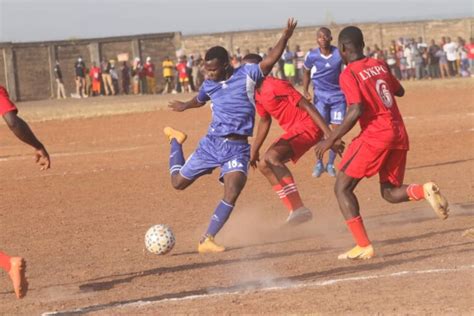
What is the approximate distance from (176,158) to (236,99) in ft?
4.04

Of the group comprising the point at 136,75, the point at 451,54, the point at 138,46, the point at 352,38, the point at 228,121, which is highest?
the point at 352,38

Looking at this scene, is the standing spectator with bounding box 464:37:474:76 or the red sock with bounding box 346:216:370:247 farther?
the standing spectator with bounding box 464:37:474:76

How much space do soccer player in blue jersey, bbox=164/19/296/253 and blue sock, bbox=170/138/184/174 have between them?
1.04ft

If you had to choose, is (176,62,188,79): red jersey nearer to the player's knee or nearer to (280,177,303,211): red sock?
the player's knee

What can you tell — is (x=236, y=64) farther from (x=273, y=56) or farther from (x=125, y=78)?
(x=273, y=56)

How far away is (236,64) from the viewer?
144 feet

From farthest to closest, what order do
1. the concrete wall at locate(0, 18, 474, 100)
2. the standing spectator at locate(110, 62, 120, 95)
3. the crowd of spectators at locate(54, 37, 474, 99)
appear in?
1. the concrete wall at locate(0, 18, 474, 100)
2. the standing spectator at locate(110, 62, 120, 95)
3. the crowd of spectators at locate(54, 37, 474, 99)

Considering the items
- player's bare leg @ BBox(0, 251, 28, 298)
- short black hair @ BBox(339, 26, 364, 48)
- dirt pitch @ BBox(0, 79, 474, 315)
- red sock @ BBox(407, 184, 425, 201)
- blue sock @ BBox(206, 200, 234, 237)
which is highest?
short black hair @ BBox(339, 26, 364, 48)

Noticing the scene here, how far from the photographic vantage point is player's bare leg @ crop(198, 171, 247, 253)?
36.4ft

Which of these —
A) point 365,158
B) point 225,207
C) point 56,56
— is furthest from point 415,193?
point 56,56

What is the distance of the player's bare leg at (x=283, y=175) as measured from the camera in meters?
12.5

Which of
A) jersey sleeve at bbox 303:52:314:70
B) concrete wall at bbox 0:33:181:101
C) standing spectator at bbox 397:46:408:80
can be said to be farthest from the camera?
concrete wall at bbox 0:33:181:101

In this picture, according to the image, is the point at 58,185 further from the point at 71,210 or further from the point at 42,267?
the point at 42,267

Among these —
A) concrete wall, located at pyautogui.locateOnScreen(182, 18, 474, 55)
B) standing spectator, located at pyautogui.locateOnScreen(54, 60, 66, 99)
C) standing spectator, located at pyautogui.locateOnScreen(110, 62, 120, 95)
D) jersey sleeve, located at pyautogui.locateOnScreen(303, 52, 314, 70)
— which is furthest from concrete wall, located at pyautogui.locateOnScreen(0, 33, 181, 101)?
jersey sleeve, located at pyautogui.locateOnScreen(303, 52, 314, 70)
